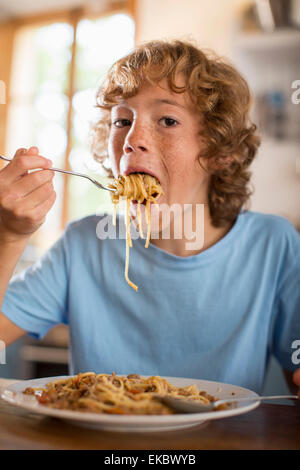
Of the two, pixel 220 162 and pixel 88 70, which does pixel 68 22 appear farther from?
pixel 220 162

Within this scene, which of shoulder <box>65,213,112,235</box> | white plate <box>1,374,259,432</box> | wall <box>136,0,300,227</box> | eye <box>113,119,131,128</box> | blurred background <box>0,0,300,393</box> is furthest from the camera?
wall <box>136,0,300,227</box>

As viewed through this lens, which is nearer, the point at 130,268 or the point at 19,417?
the point at 19,417

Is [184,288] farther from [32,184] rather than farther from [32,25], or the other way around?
[32,25]

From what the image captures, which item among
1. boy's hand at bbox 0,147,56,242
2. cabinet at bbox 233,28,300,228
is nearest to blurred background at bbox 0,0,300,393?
cabinet at bbox 233,28,300,228

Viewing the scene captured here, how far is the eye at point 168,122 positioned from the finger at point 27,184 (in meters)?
0.40

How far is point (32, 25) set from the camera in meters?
4.22

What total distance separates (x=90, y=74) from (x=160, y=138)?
10.2 feet

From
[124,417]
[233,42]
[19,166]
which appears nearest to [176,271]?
[19,166]

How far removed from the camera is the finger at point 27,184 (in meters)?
0.93

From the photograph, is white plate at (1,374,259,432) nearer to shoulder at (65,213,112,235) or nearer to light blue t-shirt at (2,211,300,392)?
light blue t-shirt at (2,211,300,392)

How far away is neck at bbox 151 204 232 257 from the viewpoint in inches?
53.6

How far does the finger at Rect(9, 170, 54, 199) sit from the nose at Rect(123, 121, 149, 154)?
286 millimetres
